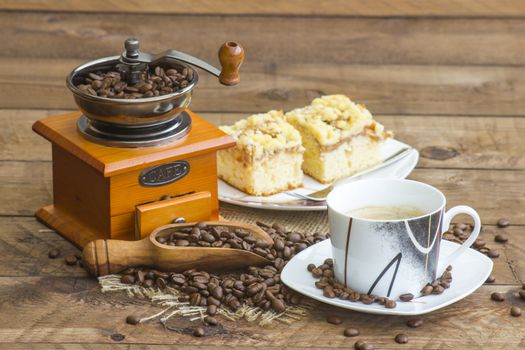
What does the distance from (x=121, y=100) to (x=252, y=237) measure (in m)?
0.38

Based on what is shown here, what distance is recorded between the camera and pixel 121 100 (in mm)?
2188

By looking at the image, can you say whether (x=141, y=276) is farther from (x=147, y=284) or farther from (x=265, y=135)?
(x=265, y=135)

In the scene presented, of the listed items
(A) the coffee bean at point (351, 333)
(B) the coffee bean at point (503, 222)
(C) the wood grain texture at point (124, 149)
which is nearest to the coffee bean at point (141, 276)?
(C) the wood grain texture at point (124, 149)

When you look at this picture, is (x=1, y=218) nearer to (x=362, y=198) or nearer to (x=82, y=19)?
(x=362, y=198)

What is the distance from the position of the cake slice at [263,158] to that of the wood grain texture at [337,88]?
0.54 metres

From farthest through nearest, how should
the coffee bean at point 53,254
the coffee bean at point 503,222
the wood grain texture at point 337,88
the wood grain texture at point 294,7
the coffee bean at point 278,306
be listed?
the wood grain texture at point 294,7, the wood grain texture at point 337,88, the coffee bean at point 503,222, the coffee bean at point 53,254, the coffee bean at point 278,306

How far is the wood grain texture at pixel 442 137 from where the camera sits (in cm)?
281

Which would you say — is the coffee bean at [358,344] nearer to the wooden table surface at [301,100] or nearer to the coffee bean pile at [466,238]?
the wooden table surface at [301,100]

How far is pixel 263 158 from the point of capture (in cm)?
255

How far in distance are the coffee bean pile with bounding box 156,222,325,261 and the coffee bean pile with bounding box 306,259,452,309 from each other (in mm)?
118

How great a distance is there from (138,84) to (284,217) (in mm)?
475

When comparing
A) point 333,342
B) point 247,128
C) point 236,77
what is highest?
point 236,77

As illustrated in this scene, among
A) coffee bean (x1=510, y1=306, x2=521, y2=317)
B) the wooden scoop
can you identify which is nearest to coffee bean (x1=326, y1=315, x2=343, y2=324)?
the wooden scoop

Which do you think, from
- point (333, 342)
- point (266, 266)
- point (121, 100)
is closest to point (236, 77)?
point (121, 100)
